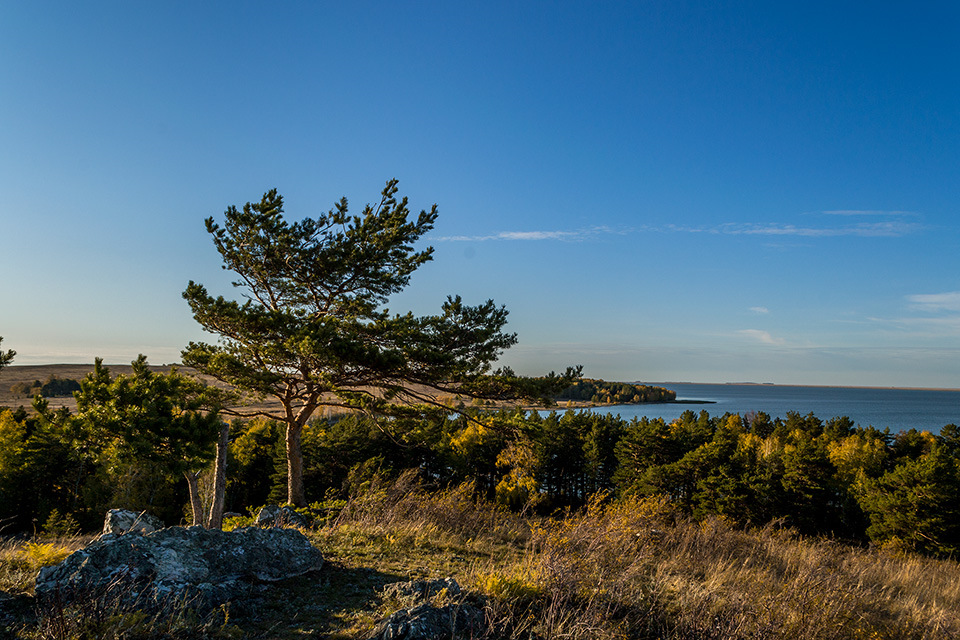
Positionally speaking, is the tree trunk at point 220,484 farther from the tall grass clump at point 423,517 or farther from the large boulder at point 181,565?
the large boulder at point 181,565

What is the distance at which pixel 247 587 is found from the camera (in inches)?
182

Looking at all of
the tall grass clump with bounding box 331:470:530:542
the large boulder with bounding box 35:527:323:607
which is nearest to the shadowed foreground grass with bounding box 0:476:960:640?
the tall grass clump with bounding box 331:470:530:542

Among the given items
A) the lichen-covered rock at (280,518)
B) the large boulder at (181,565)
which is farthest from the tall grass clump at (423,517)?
the large boulder at (181,565)

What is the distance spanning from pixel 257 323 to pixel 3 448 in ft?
99.2

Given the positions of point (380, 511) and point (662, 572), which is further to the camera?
point (380, 511)

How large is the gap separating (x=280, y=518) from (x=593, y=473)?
34.4 m

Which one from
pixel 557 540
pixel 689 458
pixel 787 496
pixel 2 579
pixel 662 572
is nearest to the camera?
pixel 2 579

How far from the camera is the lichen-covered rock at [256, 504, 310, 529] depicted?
8.11 meters

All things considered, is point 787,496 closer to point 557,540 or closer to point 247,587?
point 557,540

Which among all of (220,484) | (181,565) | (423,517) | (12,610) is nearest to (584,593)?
(181,565)

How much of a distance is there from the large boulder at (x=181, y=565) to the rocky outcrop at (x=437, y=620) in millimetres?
1636

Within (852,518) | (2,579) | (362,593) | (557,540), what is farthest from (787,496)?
(2,579)

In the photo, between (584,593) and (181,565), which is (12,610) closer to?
(181,565)

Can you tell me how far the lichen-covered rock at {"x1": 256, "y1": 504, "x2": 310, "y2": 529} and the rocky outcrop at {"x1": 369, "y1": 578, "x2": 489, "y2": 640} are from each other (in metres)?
4.66
